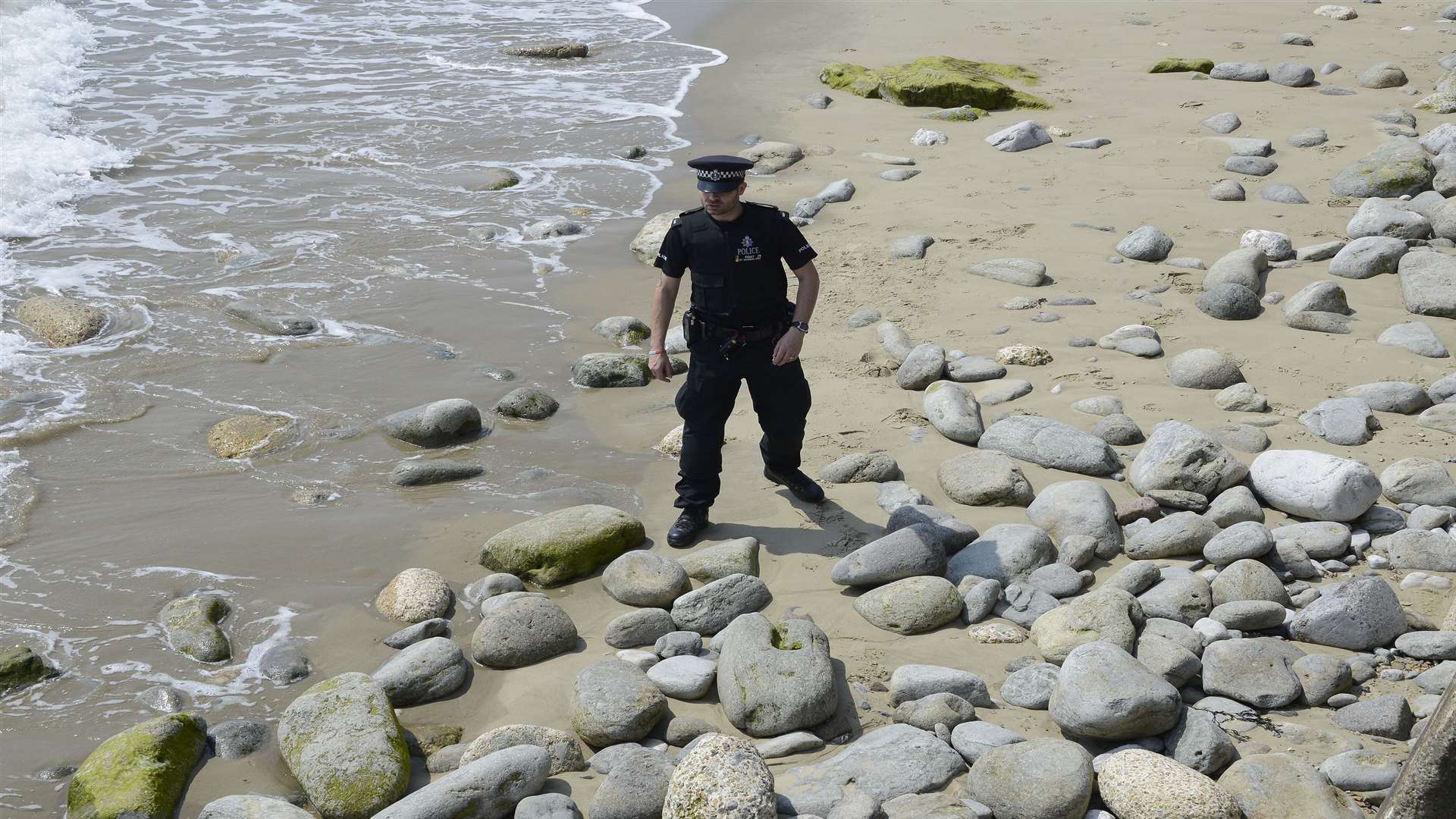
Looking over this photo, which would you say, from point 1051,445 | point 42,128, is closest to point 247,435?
point 1051,445

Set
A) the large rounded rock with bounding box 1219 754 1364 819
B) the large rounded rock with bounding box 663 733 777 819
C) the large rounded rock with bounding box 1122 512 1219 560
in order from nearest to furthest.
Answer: the large rounded rock with bounding box 1219 754 1364 819 → the large rounded rock with bounding box 663 733 777 819 → the large rounded rock with bounding box 1122 512 1219 560

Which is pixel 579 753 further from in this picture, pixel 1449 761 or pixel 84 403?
pixel 84 403

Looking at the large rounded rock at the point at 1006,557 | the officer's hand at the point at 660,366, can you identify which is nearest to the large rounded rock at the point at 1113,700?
the large rounded rock at the point at 1006,557

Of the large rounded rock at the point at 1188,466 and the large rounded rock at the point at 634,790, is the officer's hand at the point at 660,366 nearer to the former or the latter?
the large rounded rock at the point at 634,790

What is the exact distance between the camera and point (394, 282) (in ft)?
30.5

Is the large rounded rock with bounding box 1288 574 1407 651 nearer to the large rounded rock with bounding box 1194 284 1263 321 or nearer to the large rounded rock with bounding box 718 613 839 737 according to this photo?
the large rounded rock with bounding box 718 613 839 737

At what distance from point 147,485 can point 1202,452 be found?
5.60 meters

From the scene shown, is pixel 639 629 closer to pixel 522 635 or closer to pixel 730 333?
pixel 522 635

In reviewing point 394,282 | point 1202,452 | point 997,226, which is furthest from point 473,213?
point 1202,452

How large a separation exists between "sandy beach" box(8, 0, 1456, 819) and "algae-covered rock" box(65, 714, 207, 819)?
0.11 m

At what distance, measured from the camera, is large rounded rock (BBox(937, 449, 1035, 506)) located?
5.73 m

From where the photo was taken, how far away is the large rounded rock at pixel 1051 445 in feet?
19.3

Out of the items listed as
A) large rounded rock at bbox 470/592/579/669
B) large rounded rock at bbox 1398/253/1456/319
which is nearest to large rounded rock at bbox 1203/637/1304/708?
large rounded rock at bbox 470/592/579/669

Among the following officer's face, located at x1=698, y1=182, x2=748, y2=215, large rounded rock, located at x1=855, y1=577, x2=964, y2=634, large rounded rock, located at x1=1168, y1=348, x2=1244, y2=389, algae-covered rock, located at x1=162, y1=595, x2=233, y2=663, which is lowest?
algae-covered rock, located at x1=162, y1=595, x2=233, y2=663
